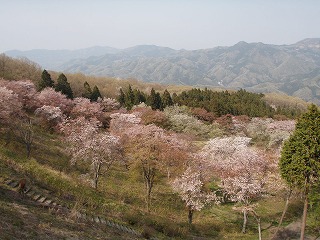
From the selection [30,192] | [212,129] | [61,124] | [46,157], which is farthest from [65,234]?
[212,129]

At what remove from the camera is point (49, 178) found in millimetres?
24219

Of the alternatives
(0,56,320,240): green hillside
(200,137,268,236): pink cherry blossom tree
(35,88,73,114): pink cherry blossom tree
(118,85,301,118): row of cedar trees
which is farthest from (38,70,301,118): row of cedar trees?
(200,137,268,236): pink cherry blossom tree

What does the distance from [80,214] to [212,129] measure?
5371cm

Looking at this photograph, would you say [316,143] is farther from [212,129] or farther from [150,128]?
[212,129]

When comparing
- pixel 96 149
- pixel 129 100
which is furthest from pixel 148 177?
pixel 129 100

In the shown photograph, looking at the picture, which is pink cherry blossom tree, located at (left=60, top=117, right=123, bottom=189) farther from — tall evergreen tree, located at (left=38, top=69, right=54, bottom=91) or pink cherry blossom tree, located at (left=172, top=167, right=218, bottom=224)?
tall evergreen tree, located at (left=38, top=69, right=54, bottom=91)

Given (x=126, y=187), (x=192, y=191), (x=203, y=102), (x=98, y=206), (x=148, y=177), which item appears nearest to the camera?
(x=98, y=206)

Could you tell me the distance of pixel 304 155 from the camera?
22.5 metres

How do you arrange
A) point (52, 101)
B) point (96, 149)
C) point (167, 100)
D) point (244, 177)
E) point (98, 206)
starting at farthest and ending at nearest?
point (167, 100) → point (52, 101) → point (244, 177) → point (96, 149) → point (98, 206)

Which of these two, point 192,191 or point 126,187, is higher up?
point 192,191

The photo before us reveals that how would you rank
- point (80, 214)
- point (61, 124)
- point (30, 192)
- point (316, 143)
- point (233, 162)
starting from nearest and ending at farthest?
point (80, 214), point (30, 192), point (316, 143), point (233, 162), point (61, 124)

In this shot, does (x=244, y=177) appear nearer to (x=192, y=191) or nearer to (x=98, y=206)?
(x=192, y=191)

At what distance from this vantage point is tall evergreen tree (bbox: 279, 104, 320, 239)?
22250 mm

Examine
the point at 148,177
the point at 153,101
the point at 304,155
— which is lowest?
the point at 148,177
